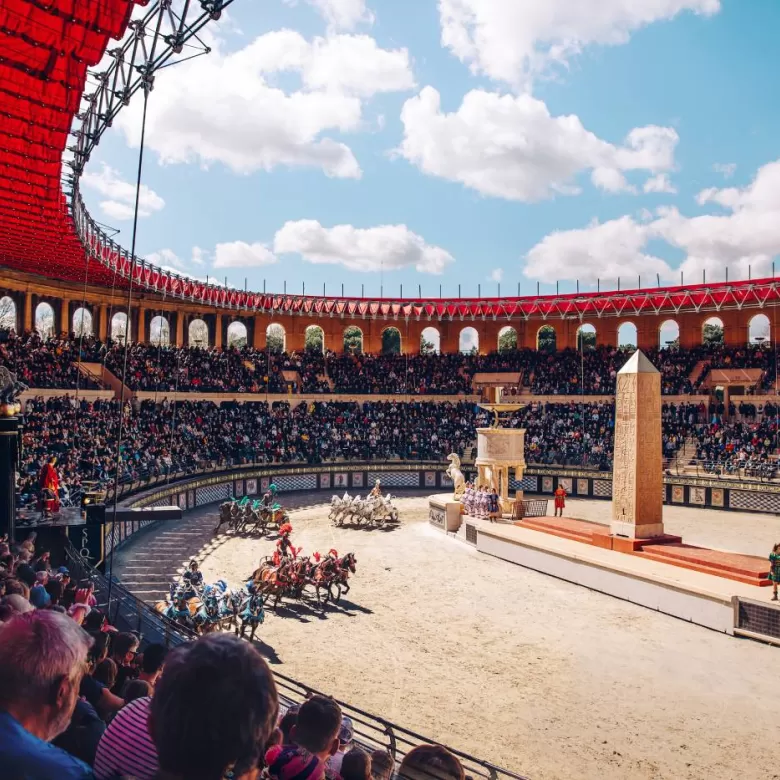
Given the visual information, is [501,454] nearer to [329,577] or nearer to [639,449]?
[639,449]

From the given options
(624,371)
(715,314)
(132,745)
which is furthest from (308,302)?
(132,745)

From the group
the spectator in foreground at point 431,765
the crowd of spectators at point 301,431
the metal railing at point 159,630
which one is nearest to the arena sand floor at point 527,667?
the metal railing at point 159,630

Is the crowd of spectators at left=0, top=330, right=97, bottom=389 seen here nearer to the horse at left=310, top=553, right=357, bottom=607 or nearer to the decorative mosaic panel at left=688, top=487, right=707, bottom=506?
the horse at left=310, top=553, right=357, bottom=607

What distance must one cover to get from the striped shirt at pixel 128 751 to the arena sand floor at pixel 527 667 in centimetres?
700

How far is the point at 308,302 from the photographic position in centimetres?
4359

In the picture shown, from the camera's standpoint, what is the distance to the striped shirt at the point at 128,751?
2.95 meters

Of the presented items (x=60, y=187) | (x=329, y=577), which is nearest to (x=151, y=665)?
(x=329, y=577)

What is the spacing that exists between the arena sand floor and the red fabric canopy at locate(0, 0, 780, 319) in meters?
9.78

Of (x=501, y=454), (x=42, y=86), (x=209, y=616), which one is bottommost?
(x=209, y=616)

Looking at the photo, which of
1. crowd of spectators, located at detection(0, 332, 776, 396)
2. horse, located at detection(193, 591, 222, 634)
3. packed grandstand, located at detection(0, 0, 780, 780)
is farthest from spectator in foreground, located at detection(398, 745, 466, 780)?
crowd of spectators, located at detection(0, 332, 776, 396)

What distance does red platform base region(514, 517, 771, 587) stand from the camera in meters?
15.7

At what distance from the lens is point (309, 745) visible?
3771 mm

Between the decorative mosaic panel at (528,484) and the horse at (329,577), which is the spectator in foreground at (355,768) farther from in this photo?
the decorative mosaic panel at (528,484)

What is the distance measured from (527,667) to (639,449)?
837 centimetres
